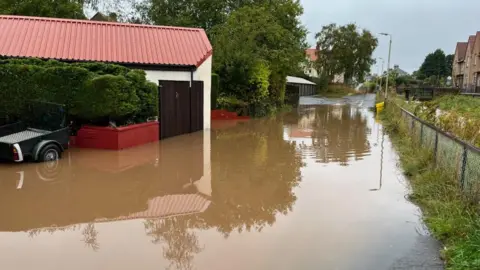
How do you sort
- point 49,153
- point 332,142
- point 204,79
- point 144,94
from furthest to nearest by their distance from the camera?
point 204,79, point 332,142, point 144,94, point 49,153

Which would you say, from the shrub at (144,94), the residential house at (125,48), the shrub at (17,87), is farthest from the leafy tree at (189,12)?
the shrub at (17,87)

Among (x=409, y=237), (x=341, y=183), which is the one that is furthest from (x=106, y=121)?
(x=409, y=237)

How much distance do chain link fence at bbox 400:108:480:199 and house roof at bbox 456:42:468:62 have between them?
6171 centimetres

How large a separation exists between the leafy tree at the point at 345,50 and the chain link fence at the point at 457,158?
6897cm

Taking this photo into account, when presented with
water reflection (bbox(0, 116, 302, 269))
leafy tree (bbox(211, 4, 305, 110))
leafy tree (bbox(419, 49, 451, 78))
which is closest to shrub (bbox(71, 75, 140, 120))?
water reflection (bbox(0, 116, 302, 269))

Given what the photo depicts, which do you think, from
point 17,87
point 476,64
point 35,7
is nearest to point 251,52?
point 35,7

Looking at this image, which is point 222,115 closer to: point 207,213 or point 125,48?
point 125,48

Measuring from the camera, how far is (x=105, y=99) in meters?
10.8

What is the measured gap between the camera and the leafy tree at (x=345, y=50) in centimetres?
7444

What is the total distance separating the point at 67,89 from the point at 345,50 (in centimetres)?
6934

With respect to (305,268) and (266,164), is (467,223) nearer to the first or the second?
(305,268)

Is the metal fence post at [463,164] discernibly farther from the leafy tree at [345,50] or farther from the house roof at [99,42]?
the leafy tree at [345,50]

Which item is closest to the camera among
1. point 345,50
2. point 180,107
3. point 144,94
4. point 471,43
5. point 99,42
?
point 144,94

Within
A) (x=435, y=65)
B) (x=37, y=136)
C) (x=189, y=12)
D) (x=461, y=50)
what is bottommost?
(x=37, y=136)
